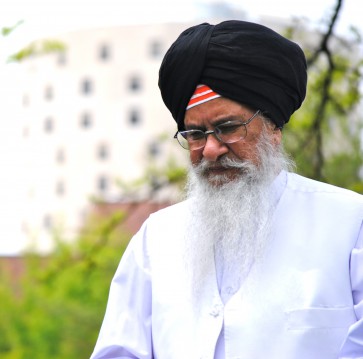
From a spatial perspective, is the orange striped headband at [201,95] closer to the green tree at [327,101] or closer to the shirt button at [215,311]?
the shirt button at [215,311]

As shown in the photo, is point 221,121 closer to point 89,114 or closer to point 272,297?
point 272,297

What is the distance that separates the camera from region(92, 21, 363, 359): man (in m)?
3.09

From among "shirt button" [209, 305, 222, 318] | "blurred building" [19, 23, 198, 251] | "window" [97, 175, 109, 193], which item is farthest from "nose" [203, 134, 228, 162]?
"window" [97, 175, 109, 193]

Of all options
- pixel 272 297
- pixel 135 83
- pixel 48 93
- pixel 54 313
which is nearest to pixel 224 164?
pixel 272 297

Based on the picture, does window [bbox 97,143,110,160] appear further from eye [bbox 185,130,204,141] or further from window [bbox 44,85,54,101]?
eye [bbox 185,130,204,141]

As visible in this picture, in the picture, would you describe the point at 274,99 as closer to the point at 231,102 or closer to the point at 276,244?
the point at 231,102

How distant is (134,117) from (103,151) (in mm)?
3171

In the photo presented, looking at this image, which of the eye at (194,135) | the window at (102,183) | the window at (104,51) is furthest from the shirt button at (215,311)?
the window at (104,51)

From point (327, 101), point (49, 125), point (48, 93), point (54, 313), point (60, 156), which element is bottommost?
point (60, 156)

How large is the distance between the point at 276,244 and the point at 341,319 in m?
0.33

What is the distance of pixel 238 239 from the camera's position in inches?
131

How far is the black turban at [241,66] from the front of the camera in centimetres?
330

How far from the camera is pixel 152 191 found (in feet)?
27.4

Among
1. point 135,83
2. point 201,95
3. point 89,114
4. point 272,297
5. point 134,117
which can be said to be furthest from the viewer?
point 89,114
